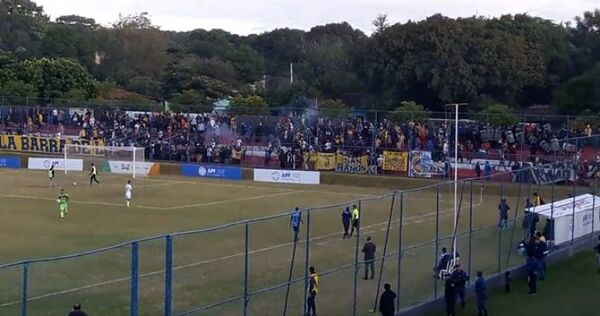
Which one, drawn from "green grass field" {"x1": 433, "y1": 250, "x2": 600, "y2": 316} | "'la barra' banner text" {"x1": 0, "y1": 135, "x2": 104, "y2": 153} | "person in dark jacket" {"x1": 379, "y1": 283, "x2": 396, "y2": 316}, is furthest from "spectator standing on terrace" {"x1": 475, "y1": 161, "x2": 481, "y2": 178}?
"person in dark jacket" {"x1": 379, "y1": 283, "x2": 396, "y2": 316}

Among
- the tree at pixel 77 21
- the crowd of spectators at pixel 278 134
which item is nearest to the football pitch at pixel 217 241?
the crowd of spectators at pixel 278 134

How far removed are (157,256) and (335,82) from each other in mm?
69148

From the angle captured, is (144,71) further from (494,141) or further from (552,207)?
(552,207)

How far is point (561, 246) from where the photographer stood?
108 ft

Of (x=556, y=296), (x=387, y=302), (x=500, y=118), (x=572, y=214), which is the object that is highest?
(x=500, y=118)

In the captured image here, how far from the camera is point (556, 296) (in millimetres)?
26891

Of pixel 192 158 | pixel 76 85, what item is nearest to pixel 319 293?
pixel 192 158

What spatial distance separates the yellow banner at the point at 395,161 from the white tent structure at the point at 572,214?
19.8m

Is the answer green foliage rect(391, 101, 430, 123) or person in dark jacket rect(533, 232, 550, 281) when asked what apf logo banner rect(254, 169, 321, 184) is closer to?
green foliage rect(391, 101, 430, 123)

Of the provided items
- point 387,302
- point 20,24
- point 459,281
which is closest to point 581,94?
point 459,281

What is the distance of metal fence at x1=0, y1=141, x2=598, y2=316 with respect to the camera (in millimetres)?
20844

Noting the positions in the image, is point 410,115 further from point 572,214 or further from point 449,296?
point 449,296

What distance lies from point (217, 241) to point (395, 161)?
89.3ft

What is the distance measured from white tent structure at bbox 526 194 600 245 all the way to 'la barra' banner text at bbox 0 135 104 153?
1511 inches
